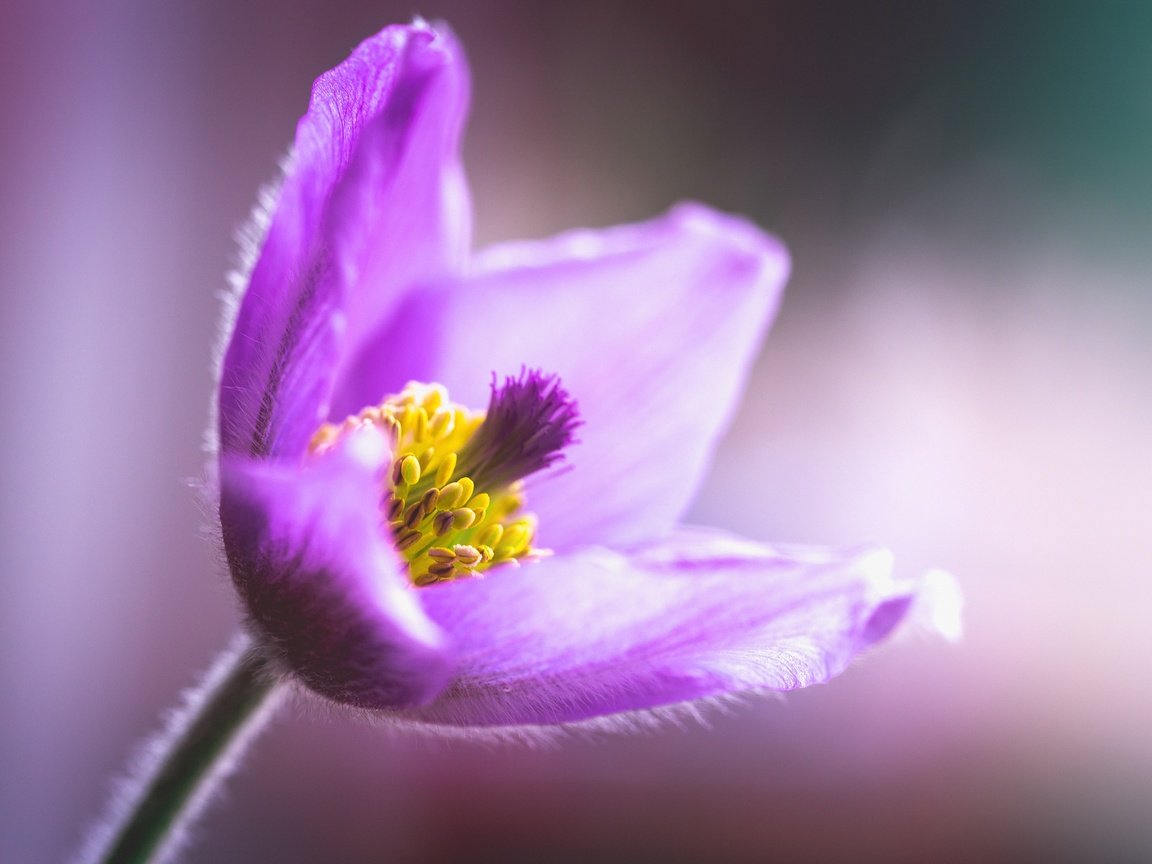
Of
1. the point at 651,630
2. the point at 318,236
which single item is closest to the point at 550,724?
the point at 651,630

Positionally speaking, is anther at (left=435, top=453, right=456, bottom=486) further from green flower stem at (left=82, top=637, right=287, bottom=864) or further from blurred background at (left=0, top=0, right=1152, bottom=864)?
blurred background at (left=0, top=0, right=1152, bottom=864)

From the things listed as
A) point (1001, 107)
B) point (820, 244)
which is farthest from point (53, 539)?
point (1001, 107)

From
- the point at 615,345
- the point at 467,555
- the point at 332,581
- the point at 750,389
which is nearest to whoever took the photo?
the point at 332,581

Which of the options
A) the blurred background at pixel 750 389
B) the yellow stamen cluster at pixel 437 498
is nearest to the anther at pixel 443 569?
the yellow stamen cluster at pixel 437 498

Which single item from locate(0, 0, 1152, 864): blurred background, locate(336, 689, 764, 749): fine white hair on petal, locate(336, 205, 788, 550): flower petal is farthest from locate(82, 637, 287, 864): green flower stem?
locate(0, 0, 1152, 864): blurred background

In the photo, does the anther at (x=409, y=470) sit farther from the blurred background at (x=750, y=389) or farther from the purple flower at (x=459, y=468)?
the blurred background at (x=750, y=389)

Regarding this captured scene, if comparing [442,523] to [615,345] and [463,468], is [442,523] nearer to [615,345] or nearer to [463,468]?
[463,468]
